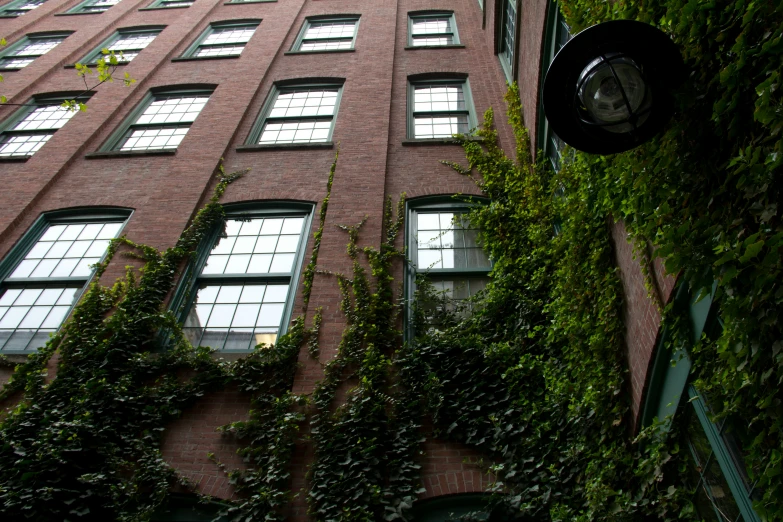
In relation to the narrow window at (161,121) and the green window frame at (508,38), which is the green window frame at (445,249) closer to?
the green window frame at (508,38)

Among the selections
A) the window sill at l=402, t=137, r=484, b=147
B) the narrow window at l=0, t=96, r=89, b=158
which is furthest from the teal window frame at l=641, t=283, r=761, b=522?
the narrow window at l=0, t=96, r=89, b=158

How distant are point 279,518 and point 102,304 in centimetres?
385

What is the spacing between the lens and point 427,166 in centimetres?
968

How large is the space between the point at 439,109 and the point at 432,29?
4874 millimetres

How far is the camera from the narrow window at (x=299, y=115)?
1108cm

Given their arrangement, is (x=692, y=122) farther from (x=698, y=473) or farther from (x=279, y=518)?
(x=279, y=518)

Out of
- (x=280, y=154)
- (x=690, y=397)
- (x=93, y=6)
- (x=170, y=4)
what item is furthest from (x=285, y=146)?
(x=93, y=6)

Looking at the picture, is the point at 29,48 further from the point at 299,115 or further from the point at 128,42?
the point at 299,115

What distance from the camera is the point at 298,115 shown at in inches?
458

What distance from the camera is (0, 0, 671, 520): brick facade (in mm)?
5906

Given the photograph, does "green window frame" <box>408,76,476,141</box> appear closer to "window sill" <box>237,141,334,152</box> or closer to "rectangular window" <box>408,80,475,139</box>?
"rectangular window" <box>408,80,475,139</box>

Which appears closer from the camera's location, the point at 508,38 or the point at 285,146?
the point at 285,146

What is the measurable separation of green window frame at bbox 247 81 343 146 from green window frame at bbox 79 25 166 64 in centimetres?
594

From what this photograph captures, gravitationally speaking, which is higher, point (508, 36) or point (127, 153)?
point (508, 36)
